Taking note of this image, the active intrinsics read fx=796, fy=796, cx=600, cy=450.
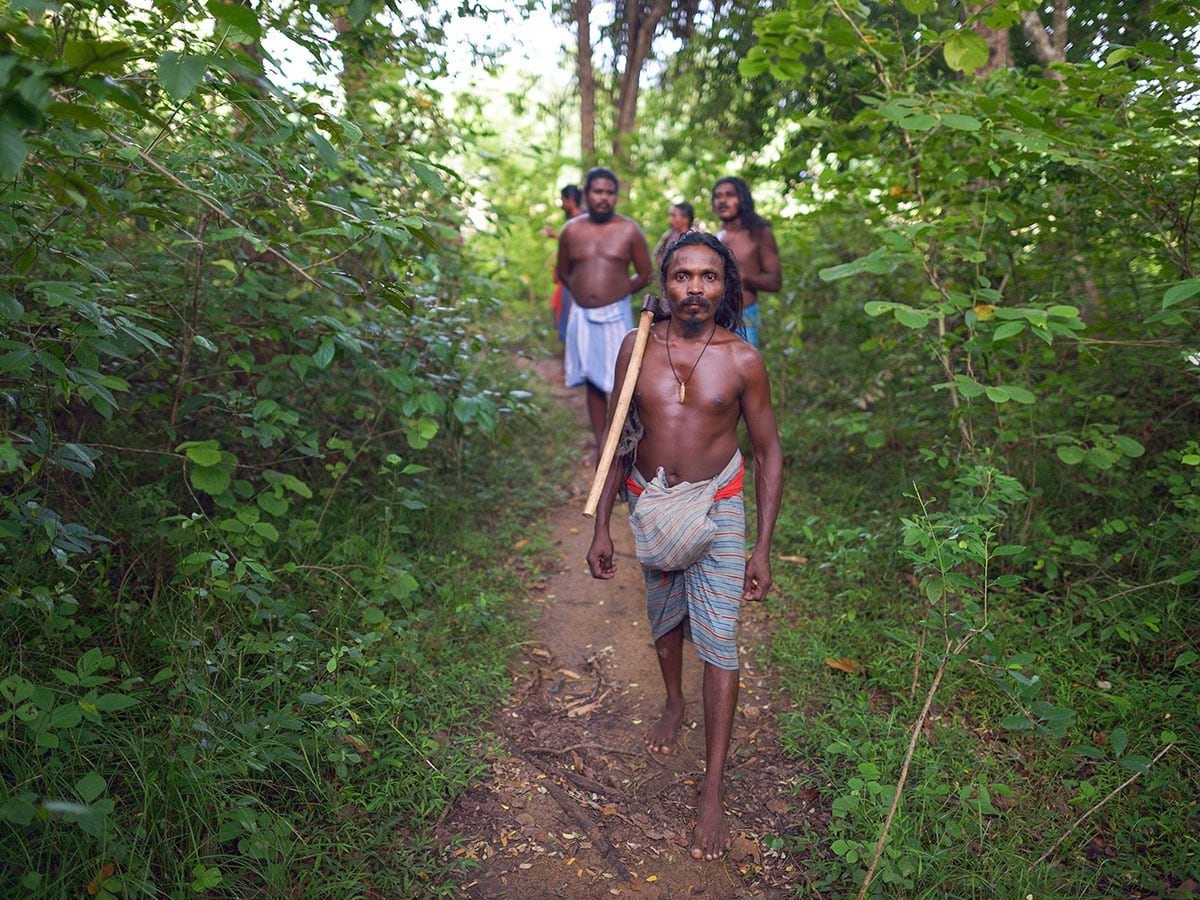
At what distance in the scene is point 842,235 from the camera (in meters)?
6.32

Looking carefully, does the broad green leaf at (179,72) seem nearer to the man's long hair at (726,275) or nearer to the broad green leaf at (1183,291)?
the man's long hair at (726,275)

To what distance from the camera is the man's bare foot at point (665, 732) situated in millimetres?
3080

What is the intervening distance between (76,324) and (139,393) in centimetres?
121

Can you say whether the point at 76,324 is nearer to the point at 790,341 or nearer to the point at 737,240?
the point at 737,240

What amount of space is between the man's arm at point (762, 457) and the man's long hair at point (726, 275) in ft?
0.85

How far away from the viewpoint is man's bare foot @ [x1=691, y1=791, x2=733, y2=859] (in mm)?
2564

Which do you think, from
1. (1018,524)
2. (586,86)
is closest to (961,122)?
(1018,524)

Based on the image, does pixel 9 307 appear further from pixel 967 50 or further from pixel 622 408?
pixel 967 50

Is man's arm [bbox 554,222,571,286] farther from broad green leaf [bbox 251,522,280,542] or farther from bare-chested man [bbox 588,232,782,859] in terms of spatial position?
broad green leaf [bbox 251,522,280,542]

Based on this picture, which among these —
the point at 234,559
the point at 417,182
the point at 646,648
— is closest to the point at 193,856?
the point at 234,559

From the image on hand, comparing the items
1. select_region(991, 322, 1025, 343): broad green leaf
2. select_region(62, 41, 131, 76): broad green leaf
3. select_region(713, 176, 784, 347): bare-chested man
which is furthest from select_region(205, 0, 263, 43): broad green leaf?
select_region(713, 176, 784, 347): bare-chested man

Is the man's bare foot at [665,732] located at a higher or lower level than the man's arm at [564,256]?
lower

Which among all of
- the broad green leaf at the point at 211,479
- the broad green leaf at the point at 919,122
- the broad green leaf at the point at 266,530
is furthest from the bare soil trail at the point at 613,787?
the broad green leaf at the point at 919,122

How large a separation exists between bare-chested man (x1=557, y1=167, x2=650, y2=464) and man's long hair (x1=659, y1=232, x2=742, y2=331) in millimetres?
2661
